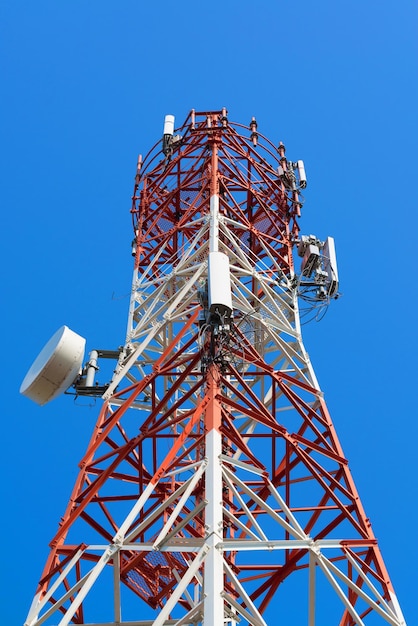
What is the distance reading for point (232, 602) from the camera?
34.9 ft

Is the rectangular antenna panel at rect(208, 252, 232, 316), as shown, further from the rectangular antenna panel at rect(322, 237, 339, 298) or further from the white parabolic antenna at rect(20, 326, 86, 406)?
the rectangular antenna panel at rect(322, 237, 339, 298)

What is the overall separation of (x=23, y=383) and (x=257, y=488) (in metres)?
6.07

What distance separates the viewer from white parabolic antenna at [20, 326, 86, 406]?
689 inches

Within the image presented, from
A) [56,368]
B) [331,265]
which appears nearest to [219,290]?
[56,368]

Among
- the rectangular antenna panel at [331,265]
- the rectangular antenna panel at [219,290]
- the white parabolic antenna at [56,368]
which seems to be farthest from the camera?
the rectangular antenna panel at [331,265]

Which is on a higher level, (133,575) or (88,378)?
(88,378)

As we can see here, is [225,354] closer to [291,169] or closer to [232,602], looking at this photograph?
[232,602]

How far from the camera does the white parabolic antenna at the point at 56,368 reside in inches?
689

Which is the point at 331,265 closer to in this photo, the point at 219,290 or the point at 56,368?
the point at 219,290

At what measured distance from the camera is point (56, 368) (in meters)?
17.6

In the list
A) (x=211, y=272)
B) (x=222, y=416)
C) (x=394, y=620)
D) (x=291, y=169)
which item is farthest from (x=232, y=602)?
(x=291, y=169)

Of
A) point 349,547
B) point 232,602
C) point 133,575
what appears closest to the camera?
point 232,602

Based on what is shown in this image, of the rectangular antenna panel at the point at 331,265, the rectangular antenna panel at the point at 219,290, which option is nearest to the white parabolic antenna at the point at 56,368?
the rectangular antenna panel at the point at 219,290

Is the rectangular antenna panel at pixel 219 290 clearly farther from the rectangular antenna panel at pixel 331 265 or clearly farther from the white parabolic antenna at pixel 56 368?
the rectangular antenna panel at pixel 331 265
